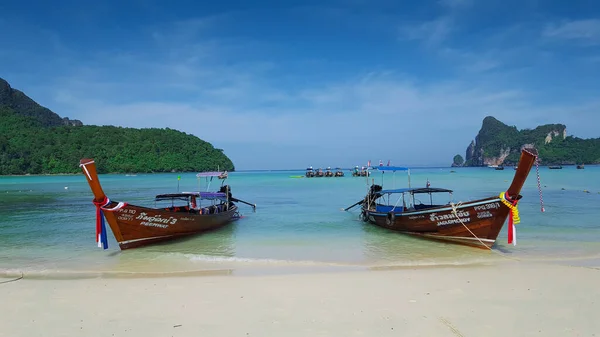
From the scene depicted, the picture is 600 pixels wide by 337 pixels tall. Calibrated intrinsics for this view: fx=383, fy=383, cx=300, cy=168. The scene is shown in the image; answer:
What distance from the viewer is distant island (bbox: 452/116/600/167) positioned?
146m

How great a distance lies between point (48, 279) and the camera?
8719mm

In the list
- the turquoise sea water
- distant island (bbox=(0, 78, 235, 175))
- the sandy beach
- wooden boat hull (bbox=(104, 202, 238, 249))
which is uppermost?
distant island (bbox=(0, 78, 235, 175))

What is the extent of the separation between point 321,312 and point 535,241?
10256 millimetres

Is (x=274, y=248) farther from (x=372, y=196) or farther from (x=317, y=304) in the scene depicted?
(x=372, y=196)

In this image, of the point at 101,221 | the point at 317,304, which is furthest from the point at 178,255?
the point at 317,304

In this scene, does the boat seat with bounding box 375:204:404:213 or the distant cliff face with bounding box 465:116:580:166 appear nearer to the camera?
the boat seat with bounding box 375:204:404:213

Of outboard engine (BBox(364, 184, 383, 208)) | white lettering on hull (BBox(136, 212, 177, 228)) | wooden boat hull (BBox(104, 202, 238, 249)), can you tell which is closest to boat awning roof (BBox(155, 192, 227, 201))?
wooden boat hull (BBox(104, 202, 238, 249))

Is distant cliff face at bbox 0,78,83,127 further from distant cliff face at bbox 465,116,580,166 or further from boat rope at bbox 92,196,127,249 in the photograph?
distant cliff face at bbox 465,116,580,166

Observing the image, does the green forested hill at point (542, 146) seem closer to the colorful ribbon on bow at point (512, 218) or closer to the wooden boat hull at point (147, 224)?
the colorful ribbon on bow at point (512, 218)

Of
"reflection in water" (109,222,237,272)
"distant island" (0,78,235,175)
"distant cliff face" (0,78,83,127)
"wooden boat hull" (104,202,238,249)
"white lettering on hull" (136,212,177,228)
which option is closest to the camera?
"reflection in water" (109,222,237,272)

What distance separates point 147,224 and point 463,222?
9913 millimetres

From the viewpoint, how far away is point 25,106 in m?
142

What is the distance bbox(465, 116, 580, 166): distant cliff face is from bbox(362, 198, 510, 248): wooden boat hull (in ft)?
510

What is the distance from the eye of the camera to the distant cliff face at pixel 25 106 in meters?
134
